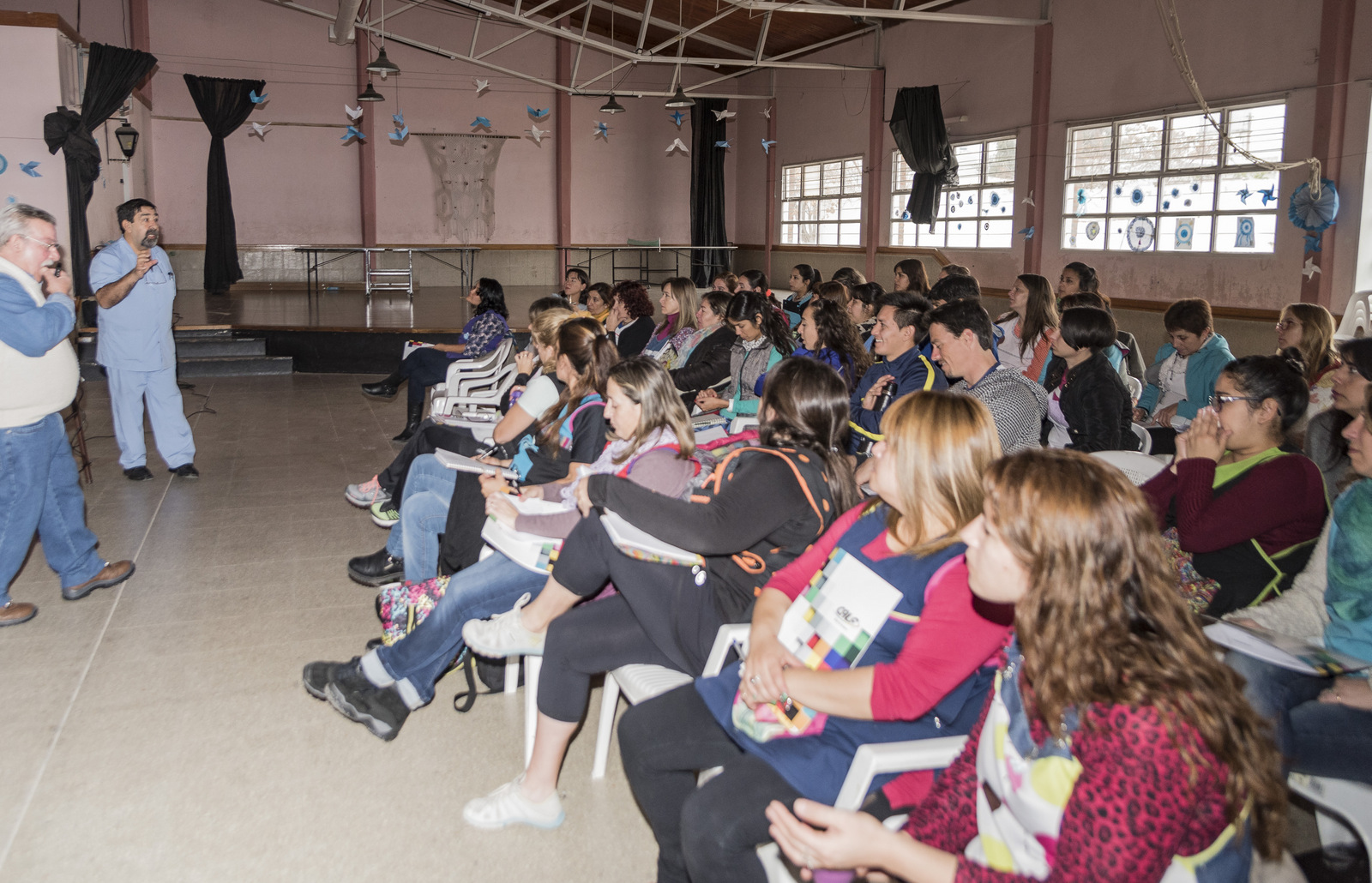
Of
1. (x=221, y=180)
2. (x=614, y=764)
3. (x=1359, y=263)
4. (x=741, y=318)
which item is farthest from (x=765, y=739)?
(x=221, y=180)

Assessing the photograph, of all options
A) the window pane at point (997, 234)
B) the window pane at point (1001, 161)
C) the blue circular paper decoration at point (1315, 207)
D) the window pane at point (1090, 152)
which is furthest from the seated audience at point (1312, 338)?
the window pane at point (1001, 161)

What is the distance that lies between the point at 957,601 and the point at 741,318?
332 centimetres

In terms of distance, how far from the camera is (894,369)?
3.77 metres

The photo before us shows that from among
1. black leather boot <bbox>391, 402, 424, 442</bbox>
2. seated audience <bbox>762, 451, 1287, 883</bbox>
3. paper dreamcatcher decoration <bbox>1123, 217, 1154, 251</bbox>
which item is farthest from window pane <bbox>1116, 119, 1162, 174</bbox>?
seated audience <bbox>762, 451, 1287, 883</bbox>

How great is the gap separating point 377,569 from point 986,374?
7.50 feet

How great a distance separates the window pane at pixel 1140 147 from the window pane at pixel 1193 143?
151mm

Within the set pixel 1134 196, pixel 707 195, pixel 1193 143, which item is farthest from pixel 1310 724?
pixel 707 195

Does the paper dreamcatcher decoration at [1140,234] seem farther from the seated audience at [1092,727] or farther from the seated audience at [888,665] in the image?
the seated audience at [1092,727]

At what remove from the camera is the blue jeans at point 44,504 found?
314cm

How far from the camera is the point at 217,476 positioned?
5.21m

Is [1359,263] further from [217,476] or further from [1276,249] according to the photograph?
[217,476]

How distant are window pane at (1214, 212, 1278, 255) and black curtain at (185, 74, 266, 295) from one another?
38.9ft

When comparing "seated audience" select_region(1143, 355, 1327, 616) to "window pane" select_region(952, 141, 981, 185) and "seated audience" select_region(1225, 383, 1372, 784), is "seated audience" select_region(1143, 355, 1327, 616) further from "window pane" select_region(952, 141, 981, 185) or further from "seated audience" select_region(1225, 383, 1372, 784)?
"window pane" select_region(952, 141, 981, 185)

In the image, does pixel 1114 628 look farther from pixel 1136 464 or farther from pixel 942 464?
pixel 1136 464
